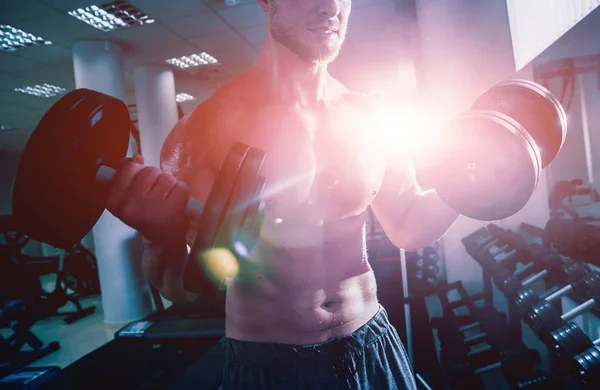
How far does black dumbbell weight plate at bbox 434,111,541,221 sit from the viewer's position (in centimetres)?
87

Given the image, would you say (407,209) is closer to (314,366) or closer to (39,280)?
(314,366)

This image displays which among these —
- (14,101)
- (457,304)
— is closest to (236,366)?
(457,304)

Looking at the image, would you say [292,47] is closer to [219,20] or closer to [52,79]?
[219,20]

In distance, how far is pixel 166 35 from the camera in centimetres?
397

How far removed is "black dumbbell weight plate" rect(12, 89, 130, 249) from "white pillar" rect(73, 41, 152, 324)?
146 inches

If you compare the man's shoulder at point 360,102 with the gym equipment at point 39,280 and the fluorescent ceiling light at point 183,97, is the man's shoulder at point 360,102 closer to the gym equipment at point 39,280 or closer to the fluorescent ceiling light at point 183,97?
the gym equipment at point 39,280

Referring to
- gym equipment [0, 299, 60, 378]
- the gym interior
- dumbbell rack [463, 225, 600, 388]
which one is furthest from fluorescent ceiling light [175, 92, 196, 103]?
dumbbell rack [463, 225, 600, 388]

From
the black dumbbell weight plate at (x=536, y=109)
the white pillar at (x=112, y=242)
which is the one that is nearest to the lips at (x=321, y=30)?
the black dumbbell weight plate at (x=536, y=109)

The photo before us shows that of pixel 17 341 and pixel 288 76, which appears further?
pixel 17 341

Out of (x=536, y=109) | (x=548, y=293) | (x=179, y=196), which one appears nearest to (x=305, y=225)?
(x=179, y=196)

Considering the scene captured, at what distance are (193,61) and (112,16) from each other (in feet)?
4.62

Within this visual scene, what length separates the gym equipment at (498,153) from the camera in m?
0.87

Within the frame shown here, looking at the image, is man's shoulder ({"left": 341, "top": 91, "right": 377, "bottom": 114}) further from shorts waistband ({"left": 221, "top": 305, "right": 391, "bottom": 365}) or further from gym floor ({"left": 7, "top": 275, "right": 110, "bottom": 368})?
gym floor ({"left": 7, "top": 275, "right": 110, "bottom": 368})

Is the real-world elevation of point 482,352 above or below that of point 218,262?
below
